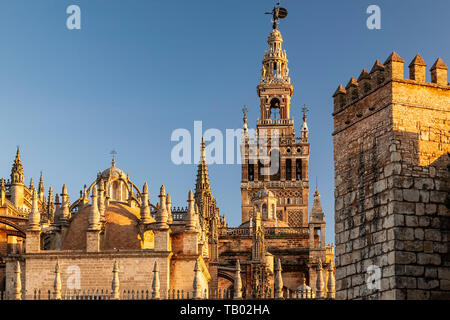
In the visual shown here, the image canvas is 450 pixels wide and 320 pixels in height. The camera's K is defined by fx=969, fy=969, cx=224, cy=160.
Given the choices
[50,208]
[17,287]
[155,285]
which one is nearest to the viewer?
[155,285]

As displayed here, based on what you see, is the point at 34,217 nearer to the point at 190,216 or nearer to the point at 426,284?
the point at 190,216

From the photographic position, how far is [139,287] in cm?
5334

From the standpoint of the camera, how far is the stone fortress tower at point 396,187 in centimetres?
2009

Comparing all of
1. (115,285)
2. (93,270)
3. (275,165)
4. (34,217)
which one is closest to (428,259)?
(115,285)

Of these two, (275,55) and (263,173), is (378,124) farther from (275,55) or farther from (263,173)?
(275,55)

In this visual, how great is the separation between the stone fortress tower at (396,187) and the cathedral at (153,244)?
23.3 metres

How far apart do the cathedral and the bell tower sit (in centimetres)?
22

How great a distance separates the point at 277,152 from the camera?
3819 inches

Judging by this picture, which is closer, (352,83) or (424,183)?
(424,183)

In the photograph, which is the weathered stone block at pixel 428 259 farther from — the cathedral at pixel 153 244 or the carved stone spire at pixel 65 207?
the carved stone spire at pixel 65 207

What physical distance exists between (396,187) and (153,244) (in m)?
38.0

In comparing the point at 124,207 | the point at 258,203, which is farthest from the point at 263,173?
the point at 124,207

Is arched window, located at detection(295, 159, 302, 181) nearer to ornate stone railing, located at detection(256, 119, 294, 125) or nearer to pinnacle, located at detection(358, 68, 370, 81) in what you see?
ornate stone railing, located at detection(256, 119, 294, 125)
